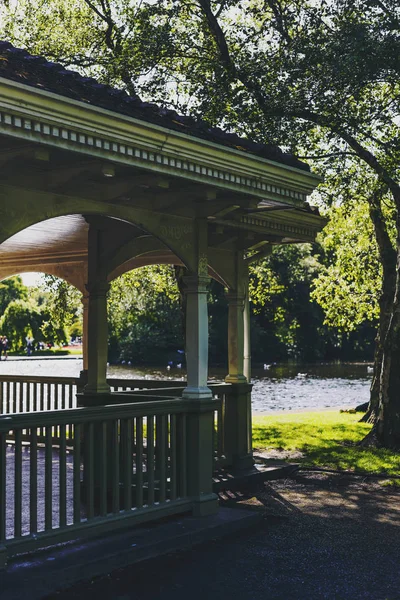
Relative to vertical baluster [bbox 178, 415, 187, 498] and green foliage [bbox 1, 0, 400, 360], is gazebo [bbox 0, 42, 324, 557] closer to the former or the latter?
vertical baluster [bbox 178, 415, 187, 498]

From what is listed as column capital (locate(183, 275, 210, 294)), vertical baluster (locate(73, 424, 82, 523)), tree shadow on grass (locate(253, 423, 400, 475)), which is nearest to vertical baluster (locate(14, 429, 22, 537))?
vertical baluster (locate(73, 424, 82, 523))

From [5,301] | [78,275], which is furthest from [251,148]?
[5,301]

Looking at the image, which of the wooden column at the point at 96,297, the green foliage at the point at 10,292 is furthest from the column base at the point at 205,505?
the green foliage at the point at 10,292

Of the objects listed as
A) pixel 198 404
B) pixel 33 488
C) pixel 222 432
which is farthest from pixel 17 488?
pixel 222 432

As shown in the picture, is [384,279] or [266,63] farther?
[384,279]

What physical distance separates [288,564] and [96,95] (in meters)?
3.98

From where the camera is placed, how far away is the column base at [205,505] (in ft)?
24.8

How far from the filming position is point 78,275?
10.5 metres

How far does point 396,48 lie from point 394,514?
7.54m

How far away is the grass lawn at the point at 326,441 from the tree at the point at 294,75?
94 centimetres

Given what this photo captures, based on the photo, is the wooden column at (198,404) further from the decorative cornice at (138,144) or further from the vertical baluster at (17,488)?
the vertical baluster at (17,488)

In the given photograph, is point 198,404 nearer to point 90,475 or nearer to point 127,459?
point 127,459

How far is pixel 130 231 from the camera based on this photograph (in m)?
8.17

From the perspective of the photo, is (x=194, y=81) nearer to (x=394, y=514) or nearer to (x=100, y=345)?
(x=100, y=345)
